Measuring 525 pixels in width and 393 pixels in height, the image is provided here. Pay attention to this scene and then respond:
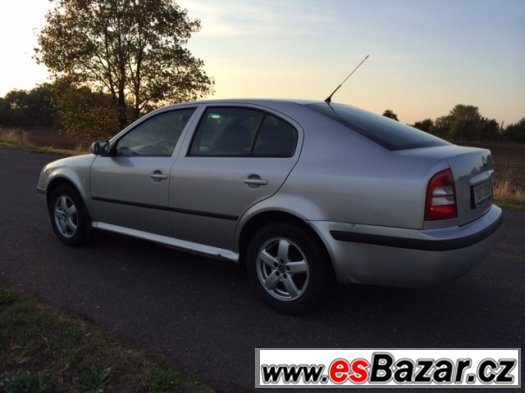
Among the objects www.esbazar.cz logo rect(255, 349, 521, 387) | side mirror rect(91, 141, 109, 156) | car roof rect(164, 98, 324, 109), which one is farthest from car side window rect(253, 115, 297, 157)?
side mirror rect(91, 141, 109, 156)

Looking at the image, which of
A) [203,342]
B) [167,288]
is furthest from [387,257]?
[167,288]

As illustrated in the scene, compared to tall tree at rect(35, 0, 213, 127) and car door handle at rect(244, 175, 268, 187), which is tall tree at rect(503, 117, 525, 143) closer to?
tall tree at rect(35, 0, 213, 127)

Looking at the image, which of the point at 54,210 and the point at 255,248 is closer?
the point at 255,248

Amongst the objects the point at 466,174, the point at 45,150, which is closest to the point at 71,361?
the point at 466,174

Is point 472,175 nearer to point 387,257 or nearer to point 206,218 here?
point 387,257

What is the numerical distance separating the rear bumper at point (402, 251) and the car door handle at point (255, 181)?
1.70 feet

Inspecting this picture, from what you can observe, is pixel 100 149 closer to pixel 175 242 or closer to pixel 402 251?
pixel 175 242

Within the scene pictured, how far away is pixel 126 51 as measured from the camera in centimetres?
2205

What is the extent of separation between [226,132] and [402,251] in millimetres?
1752

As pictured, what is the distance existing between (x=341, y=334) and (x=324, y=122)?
1.50 meters

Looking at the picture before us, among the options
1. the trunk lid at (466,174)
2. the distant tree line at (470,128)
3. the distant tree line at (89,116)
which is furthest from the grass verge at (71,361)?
the distant tree line at (470,128)

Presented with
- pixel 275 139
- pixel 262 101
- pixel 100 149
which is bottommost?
pixel 100 149

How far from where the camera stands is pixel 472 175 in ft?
10.8

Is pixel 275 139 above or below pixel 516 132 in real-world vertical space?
below
